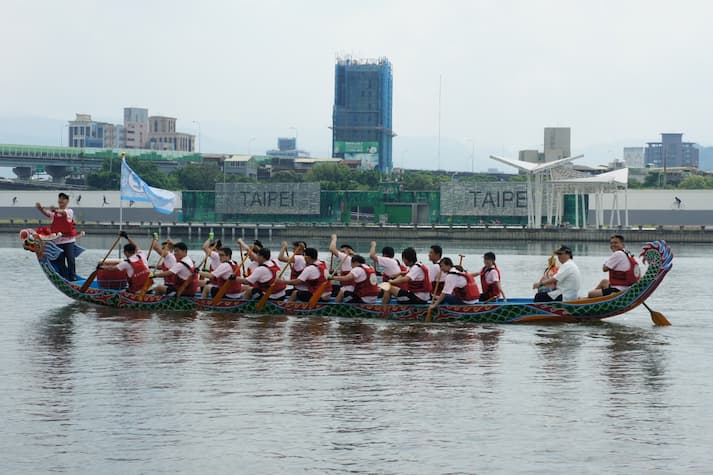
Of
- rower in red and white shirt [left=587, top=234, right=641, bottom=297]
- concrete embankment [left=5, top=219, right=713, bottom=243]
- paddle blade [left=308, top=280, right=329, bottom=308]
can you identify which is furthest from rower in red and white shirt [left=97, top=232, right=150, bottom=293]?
concrete embankment [left=5, top=219, right=713, bottom=243]

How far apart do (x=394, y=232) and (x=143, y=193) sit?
57729 mm

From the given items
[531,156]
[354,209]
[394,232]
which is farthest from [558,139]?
[394,232]

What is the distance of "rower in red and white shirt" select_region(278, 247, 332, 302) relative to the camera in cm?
2372

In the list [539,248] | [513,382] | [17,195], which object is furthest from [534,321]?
[17,195]

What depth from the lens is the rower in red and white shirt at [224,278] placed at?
24484 mm

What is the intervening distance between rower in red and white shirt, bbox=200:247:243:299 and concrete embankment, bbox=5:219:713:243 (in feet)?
233

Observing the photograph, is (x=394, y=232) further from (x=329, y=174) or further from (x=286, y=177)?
(x=286, y=177)

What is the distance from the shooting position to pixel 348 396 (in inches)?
612

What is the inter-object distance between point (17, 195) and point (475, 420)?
373 ft

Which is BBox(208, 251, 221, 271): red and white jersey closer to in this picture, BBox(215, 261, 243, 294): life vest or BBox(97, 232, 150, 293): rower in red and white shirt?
BBox(215, 261, 243, 294): life vest

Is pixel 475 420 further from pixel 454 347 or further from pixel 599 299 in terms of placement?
pixel 599 299

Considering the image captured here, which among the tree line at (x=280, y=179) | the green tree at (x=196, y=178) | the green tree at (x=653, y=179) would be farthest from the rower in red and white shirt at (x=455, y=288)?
the green tree at (x=653, y=179)

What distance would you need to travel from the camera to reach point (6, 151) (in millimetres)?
179750

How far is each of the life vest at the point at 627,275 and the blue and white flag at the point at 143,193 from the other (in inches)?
728
